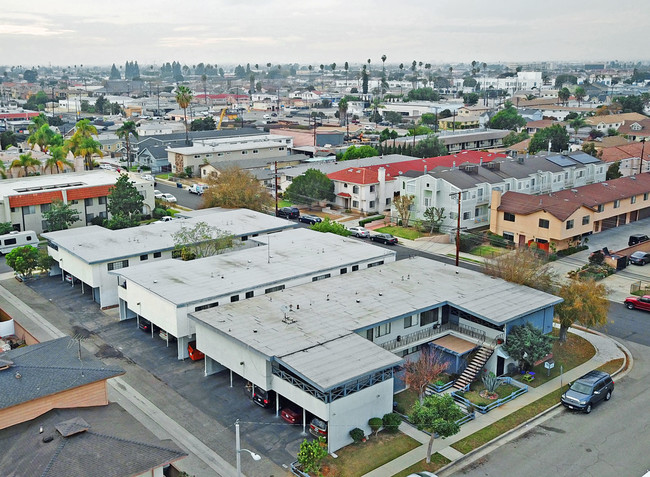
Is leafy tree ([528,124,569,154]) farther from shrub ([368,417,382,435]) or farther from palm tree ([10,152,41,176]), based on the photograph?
shrub ([368,417,382,435])

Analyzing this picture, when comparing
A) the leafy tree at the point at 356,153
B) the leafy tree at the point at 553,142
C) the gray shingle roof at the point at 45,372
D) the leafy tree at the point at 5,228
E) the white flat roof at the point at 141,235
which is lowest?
the leafy tree at the point at 5,228

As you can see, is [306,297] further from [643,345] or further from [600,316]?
[643,345]

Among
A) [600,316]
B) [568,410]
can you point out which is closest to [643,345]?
[600,316]

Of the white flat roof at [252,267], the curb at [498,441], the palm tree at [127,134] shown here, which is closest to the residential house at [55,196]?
Result: the white flat roof at [252,267]

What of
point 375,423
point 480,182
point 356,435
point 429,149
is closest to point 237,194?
point 480,182

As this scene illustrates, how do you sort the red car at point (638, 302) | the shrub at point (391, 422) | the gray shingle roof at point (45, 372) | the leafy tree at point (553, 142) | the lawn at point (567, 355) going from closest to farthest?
the gray shingle roof at point (45, 372) < the shrub at point (391, 422) < the lawn at point (567, 355) < the red car at point (638, 302) < the leafy tree at point (553, 142)

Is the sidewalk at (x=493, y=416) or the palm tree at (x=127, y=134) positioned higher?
the palm tree at (x=127, y=134)

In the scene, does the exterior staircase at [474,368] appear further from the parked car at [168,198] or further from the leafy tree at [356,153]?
the leafy tree at [356,153]
